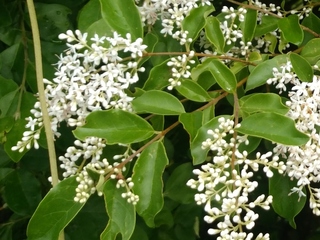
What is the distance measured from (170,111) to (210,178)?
0.43 ft

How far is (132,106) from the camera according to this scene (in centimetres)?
75

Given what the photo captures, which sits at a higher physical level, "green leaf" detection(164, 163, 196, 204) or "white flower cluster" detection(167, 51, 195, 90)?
"white flower cluster" detection(167, 51, 195, 90)

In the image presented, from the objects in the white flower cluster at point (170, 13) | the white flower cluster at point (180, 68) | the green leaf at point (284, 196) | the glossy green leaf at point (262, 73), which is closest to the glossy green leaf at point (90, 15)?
the white flower cluster at point (170, 13)

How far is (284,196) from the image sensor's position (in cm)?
83

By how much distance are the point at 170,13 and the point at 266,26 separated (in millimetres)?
179

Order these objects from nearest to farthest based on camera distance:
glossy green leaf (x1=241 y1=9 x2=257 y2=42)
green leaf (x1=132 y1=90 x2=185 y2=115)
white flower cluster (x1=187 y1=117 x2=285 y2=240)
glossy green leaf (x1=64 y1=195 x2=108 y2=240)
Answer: white flower cluster (x1=187 y1=117 x2=285 y2=240) < green leaf (x1=132 y1=90 x2=185 y2=115) < glossy green leaf (x1=241 y1=9 x2=257 y2=42) < glossy green leaf (x1=64 y1=195 x2=108 y2=240)

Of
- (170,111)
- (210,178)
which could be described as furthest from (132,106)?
(210,178)

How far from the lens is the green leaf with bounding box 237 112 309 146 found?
2.19 ft

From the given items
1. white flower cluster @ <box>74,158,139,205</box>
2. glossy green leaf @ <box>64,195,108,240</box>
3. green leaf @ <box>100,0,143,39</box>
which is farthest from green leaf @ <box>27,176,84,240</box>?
glossy green leaf @ <box>64,195,108,240</box>

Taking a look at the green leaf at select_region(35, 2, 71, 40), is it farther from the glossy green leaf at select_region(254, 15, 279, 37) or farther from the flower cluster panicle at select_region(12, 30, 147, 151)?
the glossy green leaf at select_region(254, 15, 279, 37)

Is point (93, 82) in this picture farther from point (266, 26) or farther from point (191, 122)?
point (266, 26)

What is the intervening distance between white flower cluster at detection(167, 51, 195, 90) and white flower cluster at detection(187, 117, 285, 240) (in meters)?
0.10

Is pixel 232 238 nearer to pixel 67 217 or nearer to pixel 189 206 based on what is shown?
pixel 67 217

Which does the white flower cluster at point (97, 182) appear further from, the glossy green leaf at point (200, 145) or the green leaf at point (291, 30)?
the green leaf at point (291, 30)
